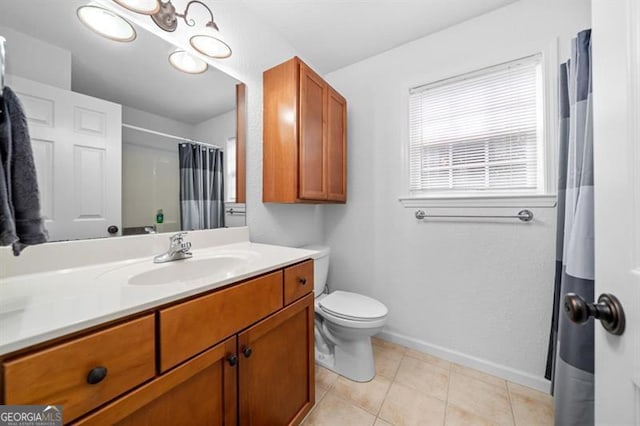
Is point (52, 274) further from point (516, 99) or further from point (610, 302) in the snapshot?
point (516, 99)

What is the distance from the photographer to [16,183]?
53 centimetres

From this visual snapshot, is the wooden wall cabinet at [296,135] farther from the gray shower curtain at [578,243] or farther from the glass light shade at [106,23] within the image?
the gray shower curtain at [578,243]

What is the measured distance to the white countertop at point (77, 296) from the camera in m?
0.45

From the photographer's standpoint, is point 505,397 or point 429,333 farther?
point 429,333

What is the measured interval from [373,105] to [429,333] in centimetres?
183

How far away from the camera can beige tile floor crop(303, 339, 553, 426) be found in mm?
1207

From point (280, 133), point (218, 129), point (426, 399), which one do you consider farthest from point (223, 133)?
point (426, 399)

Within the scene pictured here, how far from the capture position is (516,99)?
1.47m

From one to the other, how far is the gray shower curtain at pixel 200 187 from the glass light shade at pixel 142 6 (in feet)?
1.82

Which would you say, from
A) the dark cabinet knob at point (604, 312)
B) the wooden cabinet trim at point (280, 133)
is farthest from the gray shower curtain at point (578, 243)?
the wooden cabinet trim at point (280, 133)

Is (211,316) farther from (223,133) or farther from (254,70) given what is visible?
(254,70)

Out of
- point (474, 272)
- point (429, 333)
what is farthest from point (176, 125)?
point (429, 333)

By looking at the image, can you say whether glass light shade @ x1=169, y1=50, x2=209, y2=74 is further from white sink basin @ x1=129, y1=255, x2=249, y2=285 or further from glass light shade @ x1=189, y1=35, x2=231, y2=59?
white sink basin @ x1=129, y1=255, x2=249, y2=285

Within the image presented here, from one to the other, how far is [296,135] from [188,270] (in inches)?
37.2
